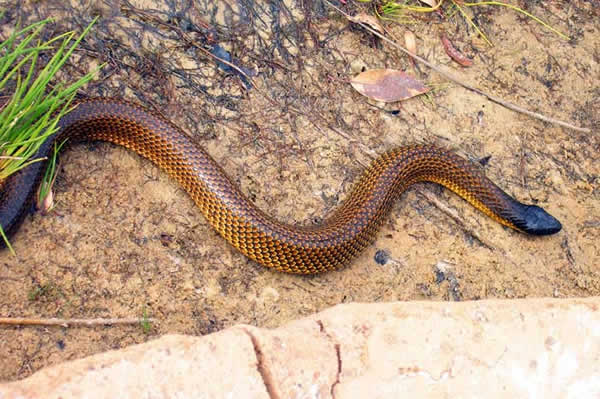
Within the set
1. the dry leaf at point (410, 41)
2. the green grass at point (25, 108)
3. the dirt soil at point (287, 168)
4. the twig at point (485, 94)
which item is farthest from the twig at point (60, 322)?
the dry leaf at point (410, 41)

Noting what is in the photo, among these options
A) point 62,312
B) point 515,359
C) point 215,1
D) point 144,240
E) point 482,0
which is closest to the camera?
point 515,359

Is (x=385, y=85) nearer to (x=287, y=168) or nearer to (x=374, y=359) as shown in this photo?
(x=287, y=168)

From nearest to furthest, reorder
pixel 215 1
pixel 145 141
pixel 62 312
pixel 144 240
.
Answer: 1. pixel 62 312
2. pixel 144 240
3. pixel 145 141
4. pixel 215 1

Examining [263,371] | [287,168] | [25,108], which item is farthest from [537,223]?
[25,108]

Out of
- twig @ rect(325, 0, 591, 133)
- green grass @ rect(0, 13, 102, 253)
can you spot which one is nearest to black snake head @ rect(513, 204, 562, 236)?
twig @ rect(325, 0, 591, 133)

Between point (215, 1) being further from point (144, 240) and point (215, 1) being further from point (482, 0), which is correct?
A: point (482, 0)

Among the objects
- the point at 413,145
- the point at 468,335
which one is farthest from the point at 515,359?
the point at 413,145
